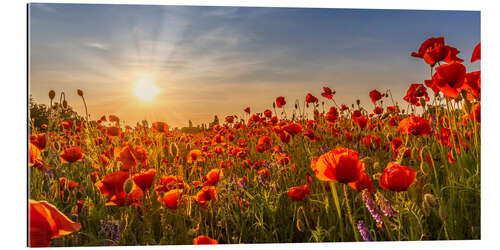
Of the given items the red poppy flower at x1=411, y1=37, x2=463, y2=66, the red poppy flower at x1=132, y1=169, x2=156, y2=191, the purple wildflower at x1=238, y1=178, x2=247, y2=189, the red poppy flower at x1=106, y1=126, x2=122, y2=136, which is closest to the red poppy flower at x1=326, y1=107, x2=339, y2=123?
the red poppy flower at x1=411, y1=37, x2=463, y2=66

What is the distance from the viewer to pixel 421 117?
2.43 metres

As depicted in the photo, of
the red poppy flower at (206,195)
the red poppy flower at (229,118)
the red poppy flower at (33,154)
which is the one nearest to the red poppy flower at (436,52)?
the red poppy flower at (229,118)

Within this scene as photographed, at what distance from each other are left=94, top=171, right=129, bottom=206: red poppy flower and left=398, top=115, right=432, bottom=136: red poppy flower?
1599 millimetres

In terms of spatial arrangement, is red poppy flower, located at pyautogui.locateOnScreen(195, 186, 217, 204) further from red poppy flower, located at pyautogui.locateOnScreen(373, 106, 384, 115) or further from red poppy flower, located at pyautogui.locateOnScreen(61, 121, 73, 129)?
red poppy flower, located at pyautogui.locateOnScreen(373, 106, 384, 115)

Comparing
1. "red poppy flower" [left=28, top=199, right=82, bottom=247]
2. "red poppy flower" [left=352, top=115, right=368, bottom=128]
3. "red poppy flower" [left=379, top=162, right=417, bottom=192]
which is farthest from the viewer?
"red poppy flower" [left=352, top=115, right=368, bottom=128]

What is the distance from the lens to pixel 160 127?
236cm

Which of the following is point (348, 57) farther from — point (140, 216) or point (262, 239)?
point (140, 216)

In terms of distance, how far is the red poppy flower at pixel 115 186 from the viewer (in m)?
1.92

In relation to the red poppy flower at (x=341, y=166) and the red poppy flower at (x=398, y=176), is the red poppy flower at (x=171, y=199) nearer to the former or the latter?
the red poppy flower at (x=341, y=166)

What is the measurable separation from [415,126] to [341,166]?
2.89 feet

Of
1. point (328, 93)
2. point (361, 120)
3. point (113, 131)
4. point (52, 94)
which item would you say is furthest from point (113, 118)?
point (361, 120)

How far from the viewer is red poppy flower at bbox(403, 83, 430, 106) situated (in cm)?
245

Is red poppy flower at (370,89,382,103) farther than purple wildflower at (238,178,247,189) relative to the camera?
Yes
